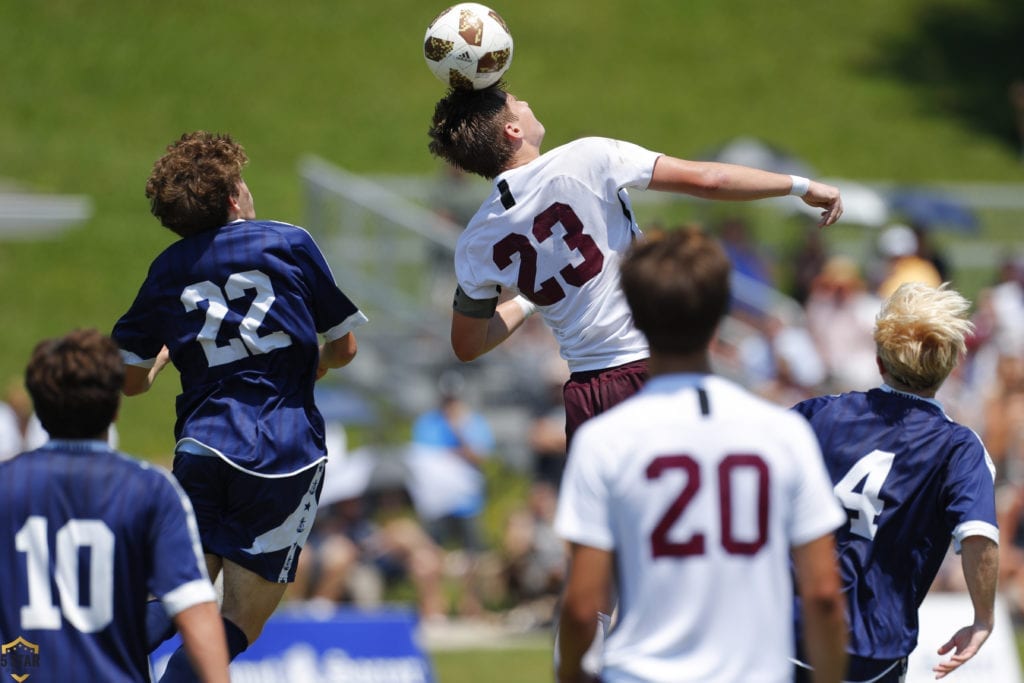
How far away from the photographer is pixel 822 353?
1267cm

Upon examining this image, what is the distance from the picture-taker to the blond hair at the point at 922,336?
14.0ft

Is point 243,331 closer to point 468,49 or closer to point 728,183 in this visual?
point 468,49

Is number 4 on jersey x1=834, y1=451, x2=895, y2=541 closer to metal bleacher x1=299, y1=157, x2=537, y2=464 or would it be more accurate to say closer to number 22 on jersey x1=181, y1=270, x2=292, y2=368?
number 22 on jersey x1=181, y1=270, x2=292, y2=368

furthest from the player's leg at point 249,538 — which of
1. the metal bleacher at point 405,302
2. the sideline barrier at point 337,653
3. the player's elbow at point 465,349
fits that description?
the metal bleacher at point 405,302

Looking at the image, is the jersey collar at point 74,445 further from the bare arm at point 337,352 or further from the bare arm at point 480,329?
the bare arm at point 480,329

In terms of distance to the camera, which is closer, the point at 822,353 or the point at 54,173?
the point at 822,353

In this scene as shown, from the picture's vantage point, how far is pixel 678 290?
3.27 m

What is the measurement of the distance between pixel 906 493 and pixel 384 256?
1024 cm

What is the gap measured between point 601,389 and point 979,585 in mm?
1284

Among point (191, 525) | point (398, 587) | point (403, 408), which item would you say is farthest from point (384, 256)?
point (191, 525)

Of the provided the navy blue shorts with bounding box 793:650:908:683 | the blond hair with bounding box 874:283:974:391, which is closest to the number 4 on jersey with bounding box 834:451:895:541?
the blond hair with bounding box 874:283:974:391

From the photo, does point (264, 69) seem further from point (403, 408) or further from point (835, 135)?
point (403, 408)

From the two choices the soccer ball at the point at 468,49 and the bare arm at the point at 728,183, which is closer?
the bare arm at the point at 728,183

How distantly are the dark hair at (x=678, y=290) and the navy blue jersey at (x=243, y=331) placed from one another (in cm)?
141
